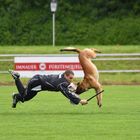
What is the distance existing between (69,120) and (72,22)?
1413 inches

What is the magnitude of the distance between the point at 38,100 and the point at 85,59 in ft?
15.5

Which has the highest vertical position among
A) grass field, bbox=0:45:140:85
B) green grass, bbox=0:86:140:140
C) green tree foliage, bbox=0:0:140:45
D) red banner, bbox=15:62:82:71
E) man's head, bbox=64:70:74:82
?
man's head, bbox=64:70:74:82

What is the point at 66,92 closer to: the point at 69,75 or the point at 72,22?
the point at 69,75

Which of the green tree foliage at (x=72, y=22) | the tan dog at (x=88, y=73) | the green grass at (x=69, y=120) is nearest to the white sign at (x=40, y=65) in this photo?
the green grass at (x=69, y=120)

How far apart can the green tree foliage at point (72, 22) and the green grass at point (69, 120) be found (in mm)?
26988

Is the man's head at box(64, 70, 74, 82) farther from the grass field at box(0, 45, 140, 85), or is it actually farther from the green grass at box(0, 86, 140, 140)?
the grass field at box(0, 45, 140, 85)

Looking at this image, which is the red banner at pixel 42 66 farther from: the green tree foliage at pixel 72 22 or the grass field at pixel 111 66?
the green tree foliage at pixel 72 22

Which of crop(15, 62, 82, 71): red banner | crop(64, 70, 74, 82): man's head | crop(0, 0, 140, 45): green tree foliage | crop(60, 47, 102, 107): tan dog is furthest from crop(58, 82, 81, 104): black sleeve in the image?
crop(0, 0, 140, 45): green tree foliage

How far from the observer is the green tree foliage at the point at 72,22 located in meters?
51.8

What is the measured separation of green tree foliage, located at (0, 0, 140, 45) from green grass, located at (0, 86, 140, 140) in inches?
1063

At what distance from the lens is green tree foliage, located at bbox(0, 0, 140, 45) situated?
51.8 m

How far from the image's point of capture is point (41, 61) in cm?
3341

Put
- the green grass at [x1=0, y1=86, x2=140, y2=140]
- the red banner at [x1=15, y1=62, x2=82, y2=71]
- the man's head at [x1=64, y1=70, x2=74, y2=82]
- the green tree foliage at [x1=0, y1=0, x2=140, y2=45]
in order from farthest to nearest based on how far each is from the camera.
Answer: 1. the green tree foliage at [x1=0, y1=0, x2=140, y2=45]
2. the red banner at [x1=15, y1=62, x2=82, y2=71]
3. the man's head at [x1=64, y1=70, x2=74, y2=82]
4. the green grass at [x1=0, y1=86, x2=140, y2=140]

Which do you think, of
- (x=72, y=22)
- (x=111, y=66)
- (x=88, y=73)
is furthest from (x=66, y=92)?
(x=72, y=22)
